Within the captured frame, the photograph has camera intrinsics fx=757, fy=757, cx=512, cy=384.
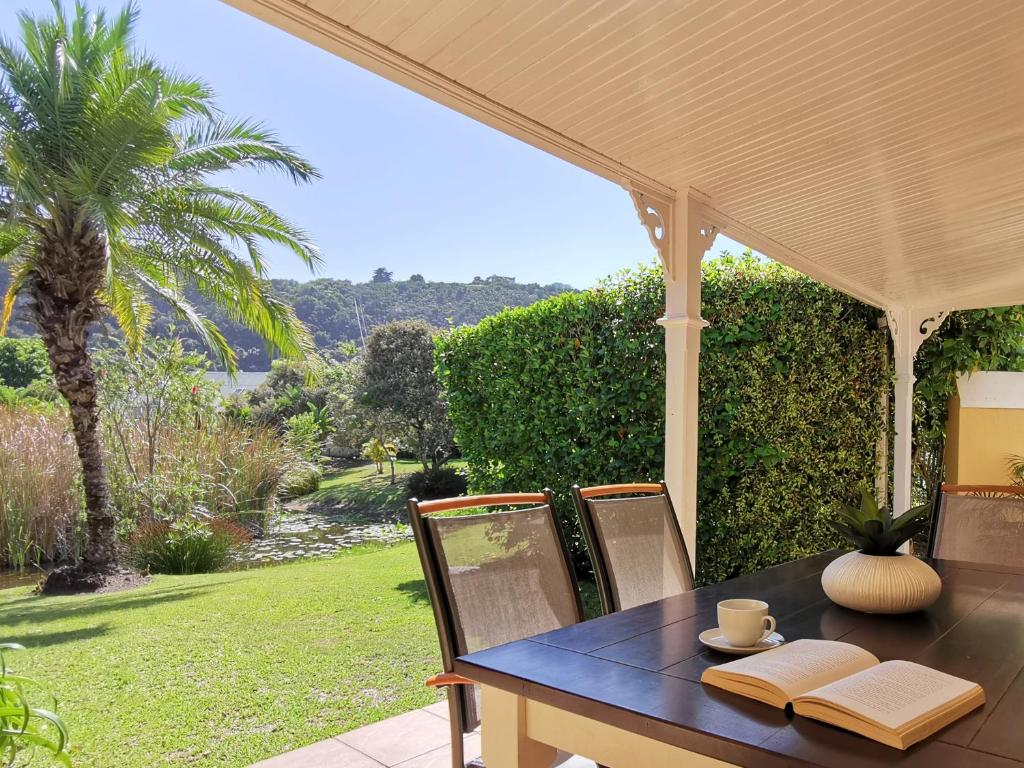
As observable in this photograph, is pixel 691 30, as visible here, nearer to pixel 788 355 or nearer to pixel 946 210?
pixel 946 210

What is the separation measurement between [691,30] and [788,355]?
3321 mm

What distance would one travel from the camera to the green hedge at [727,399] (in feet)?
15.8

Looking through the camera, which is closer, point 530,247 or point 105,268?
point 105,268

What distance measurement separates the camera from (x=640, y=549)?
236 cm

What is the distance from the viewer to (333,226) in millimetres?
35781

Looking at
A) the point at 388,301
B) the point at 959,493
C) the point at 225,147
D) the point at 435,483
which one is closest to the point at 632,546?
the point at 959,493

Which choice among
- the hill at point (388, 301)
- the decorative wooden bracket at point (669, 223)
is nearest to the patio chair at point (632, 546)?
the decorative wooden bracket at point (669, 223)

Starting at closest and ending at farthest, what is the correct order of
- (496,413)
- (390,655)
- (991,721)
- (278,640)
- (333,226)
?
(991,721), (390,655), (278,640), (496,413), (333,226)

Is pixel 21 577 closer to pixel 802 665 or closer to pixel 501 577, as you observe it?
pixel 501 577

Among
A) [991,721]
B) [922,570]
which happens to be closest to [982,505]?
[922,570]

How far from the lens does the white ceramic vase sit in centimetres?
170

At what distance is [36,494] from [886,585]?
7729 mm

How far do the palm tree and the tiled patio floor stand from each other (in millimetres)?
4745

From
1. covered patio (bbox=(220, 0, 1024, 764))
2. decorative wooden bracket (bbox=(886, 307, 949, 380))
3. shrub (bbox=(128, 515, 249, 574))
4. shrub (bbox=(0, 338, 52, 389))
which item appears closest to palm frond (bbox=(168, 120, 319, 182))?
shrub (bbox=(128, 515, 249, 574))
